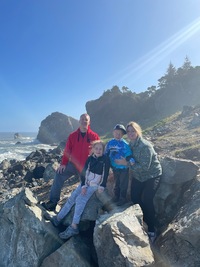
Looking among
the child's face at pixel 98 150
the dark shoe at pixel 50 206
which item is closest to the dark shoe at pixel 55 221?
the dark shoe at pixel 50 206

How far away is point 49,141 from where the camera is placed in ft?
385

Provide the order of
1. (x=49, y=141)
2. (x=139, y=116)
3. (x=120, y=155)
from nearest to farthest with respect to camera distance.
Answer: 1. (x=120, y=155)
2. (x=139, y=116)
3. (x=49, y=141)

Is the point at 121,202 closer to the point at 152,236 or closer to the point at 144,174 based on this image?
the point at 144,174

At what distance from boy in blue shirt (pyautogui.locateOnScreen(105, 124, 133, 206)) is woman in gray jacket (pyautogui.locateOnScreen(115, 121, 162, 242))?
0.21 m

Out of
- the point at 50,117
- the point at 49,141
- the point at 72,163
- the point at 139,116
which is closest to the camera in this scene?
the point at 72,163

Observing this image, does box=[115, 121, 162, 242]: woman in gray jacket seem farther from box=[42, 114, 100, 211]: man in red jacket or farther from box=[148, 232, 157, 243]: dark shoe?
box=[42, 114, 100, 211]: man in red jacket

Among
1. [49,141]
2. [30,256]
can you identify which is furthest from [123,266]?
[49,141]

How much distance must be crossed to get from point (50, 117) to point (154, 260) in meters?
132

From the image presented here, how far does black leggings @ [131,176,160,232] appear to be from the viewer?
7227mm

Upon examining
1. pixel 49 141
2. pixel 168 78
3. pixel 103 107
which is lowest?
pixel 49 141

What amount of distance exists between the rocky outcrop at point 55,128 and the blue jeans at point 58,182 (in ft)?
369

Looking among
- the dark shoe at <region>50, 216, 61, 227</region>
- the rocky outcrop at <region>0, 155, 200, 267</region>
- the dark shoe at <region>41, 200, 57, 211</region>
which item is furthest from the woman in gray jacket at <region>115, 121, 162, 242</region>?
the dark shoe at <region>41, 200, 57, 211</region>

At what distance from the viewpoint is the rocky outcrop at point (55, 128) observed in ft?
406

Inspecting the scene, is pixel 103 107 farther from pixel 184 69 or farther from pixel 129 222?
pixel 129 222
